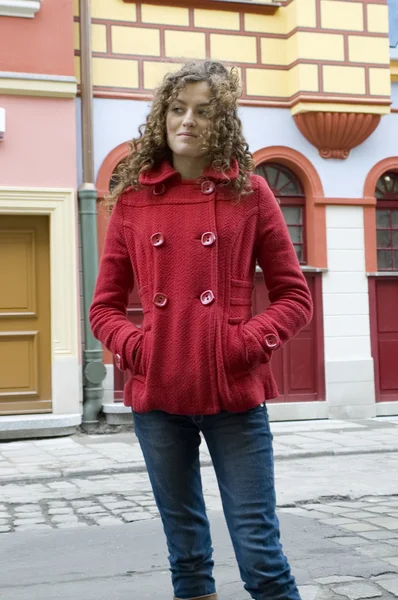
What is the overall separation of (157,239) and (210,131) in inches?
14.2

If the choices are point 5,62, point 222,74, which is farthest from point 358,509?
point 5,62

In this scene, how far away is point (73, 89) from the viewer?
→ 10.3 meters

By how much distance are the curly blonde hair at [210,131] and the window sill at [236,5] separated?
8691 mm

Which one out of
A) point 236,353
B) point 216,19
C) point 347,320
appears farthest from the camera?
point 347,320

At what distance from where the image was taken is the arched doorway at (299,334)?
37.7 ft

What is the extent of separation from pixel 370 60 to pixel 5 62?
468 cm

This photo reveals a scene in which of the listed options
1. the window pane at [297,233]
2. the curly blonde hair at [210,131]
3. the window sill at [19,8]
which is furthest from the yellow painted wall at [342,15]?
the curly blonde hair at [210,131]

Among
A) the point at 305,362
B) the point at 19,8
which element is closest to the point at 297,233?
the point at 305,362

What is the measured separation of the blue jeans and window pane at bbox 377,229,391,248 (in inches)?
381

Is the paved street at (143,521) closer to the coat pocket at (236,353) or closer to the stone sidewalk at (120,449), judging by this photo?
the stone sidewalk at (120,449)

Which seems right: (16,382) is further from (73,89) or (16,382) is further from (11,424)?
(73,89)

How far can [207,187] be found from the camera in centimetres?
273

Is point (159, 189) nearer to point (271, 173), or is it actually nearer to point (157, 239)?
point (157, 239)

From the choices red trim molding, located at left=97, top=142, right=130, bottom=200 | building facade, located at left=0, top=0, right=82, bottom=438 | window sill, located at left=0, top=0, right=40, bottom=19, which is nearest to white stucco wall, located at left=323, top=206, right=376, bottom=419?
red trim molding, located at left=97, top=142, right=130, bottom=200
